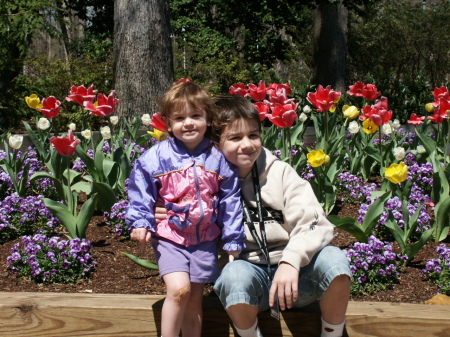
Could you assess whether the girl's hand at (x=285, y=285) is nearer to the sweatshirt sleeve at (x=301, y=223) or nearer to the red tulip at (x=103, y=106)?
the sweatshirt sleeve at (x=301, y=223)

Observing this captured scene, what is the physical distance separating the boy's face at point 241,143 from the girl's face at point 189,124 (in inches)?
3.2

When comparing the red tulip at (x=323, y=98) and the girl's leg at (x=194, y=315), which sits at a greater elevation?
the red tulip at (x=323, y=98)

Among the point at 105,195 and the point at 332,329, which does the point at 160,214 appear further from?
the point at 105,195

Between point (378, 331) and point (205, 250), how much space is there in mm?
669

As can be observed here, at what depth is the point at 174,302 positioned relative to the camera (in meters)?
1.94

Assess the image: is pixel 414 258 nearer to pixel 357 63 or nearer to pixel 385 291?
pixel 385 291

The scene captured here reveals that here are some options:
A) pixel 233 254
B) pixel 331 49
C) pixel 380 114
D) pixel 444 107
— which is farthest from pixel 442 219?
pixel 331 49

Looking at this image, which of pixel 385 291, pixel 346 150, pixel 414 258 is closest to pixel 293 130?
pixel 346 150

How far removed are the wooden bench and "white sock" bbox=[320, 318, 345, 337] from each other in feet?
0.36

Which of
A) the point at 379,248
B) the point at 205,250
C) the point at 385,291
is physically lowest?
the point at 385,291

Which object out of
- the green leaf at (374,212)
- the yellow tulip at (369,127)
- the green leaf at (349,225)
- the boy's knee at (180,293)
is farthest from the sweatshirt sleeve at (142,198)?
the yellow tulip at (369,127)

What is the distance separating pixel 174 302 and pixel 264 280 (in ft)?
1.01

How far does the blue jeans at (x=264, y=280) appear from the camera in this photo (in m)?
1.87

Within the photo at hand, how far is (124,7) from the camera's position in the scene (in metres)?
5.89
